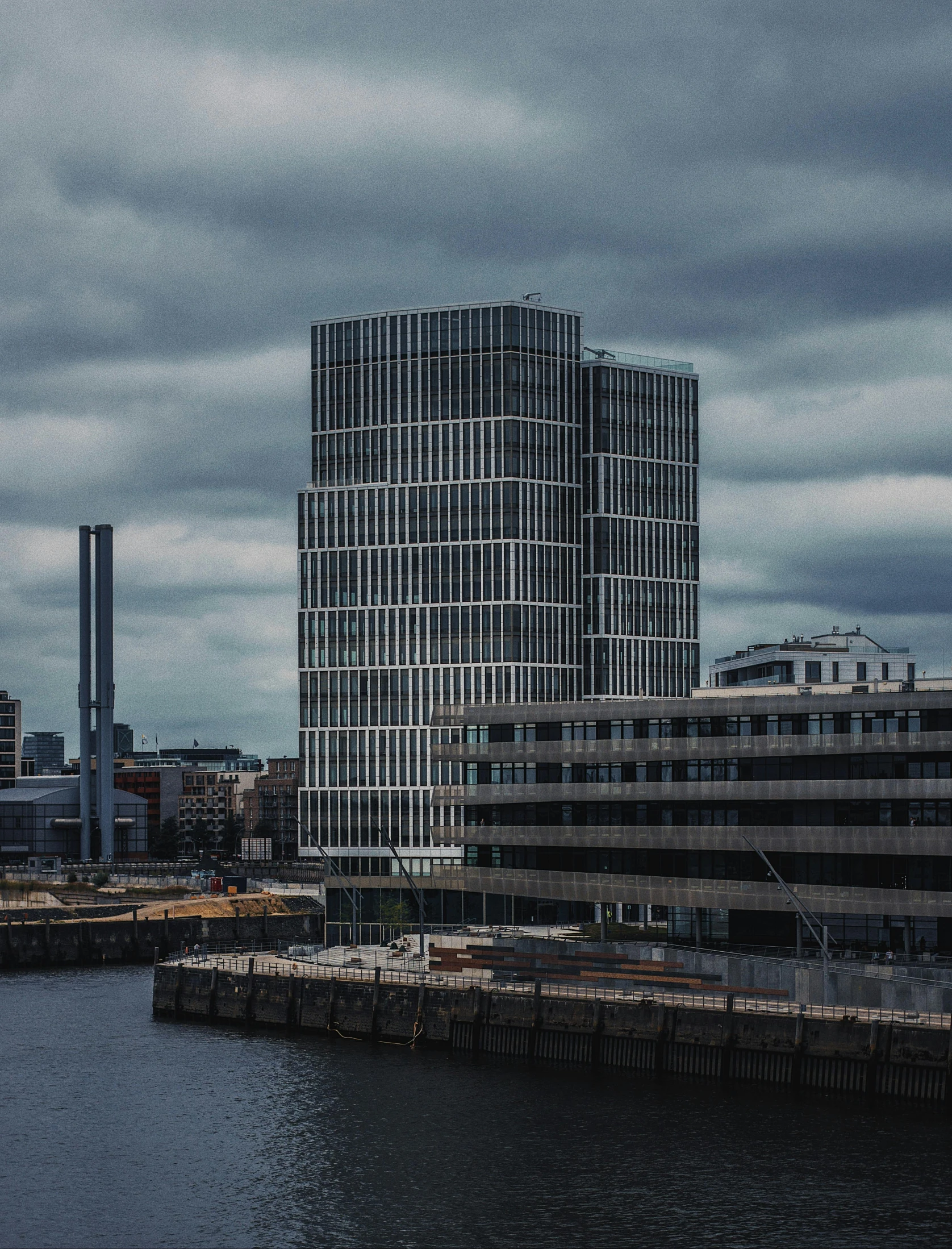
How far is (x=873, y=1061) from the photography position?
336 feet

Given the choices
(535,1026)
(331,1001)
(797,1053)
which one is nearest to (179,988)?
(331,1001)

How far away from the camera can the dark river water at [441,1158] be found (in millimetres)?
81000

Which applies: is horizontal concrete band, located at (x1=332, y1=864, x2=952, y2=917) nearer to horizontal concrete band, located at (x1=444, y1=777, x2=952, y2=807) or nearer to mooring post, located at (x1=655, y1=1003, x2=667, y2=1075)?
horizontal concrete band, located at (x1=444, y1=777, x2=952, y2=807)

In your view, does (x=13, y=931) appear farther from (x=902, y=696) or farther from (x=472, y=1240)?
(x=472, y=1240)

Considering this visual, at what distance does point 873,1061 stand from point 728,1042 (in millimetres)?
10014

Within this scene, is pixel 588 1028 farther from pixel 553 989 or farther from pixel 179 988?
pixel 179 988

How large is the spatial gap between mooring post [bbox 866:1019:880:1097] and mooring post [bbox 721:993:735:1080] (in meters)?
9.33

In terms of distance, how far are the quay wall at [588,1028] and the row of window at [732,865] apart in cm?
2004

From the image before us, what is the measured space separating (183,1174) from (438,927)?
356 ft

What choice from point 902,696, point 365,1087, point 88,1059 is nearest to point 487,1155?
point 365,1087

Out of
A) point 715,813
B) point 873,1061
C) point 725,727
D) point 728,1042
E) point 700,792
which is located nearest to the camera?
point 873,1061

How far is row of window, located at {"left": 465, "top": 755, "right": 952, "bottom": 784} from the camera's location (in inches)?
5157

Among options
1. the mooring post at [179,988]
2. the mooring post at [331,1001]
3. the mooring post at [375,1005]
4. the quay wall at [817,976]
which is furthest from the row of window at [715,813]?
the mooring post at [179,988]

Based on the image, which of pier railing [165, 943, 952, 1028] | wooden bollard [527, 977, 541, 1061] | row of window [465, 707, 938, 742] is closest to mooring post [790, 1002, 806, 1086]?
pier railing [165, 943, 952, 1028]
